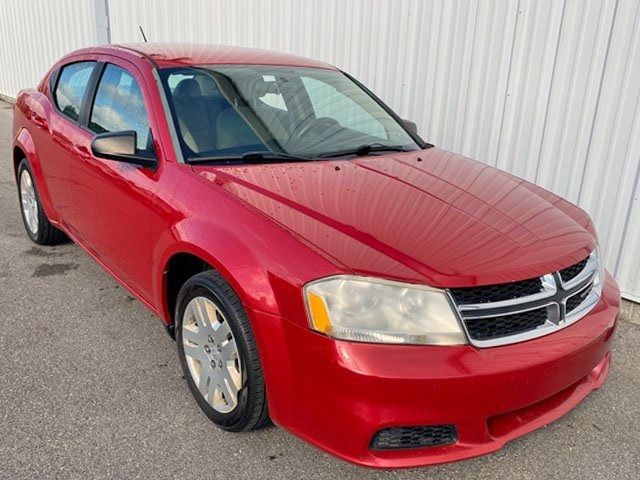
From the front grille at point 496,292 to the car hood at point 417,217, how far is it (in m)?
0.03

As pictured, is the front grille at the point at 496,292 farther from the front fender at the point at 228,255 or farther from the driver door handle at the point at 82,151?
the driver door handle at the point at 82,151

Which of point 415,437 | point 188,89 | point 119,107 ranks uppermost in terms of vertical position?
point 188,89

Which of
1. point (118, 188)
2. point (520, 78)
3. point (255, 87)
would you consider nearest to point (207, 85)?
point (255, 87)

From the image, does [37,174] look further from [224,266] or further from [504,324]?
[504,324]

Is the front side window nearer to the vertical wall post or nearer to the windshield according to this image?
the windshield

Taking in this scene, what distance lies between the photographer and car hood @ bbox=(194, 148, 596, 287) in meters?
1.98

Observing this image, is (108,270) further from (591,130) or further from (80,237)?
(591,130)

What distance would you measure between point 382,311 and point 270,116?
1.48 m

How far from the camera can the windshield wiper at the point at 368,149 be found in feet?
9.59

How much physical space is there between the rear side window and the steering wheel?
1.54 m

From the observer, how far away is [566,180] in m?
4.21

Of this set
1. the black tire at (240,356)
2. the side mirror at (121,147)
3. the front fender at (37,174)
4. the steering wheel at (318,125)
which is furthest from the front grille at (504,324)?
the front fender at (37,174)

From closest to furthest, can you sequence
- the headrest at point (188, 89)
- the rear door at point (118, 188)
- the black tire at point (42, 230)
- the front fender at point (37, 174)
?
the rear door at point (118, 188)
the headrest at point (188, 89)
the front fender at point (37, 174)
the black tire at point (42, 230)

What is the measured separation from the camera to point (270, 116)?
2969 mm
